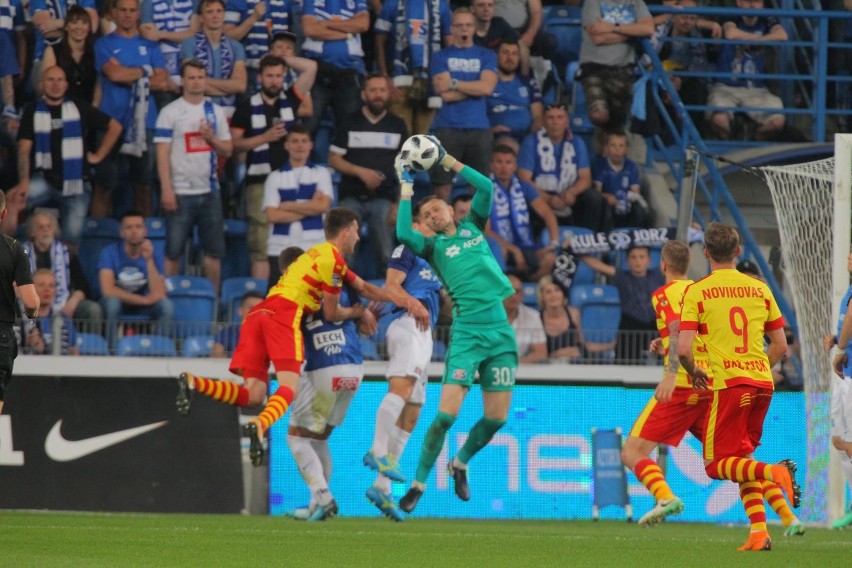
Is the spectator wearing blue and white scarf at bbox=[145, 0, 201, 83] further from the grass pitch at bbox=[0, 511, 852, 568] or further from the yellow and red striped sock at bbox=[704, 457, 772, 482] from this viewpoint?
the yellow and red striped sock at bbox=[704, 457, 772, 482]

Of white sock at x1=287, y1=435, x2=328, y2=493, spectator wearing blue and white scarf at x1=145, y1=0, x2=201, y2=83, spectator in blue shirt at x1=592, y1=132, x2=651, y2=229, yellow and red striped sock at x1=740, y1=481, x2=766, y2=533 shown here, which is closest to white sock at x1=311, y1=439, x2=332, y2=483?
white sock at x1=287, y1=435, x2=328, y2=493

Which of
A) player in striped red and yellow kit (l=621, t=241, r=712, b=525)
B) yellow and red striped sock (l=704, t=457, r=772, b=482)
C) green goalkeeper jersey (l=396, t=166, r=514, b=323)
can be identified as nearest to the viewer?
yellow and red striped sock (l=704, t=457, r=772, b=482)

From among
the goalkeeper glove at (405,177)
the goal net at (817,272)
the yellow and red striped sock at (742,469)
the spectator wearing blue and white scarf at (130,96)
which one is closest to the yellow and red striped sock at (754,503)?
the yellow and red striped sock at (742,469)

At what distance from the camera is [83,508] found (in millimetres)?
12250

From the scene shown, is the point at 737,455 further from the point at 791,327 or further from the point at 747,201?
the point at 747,201

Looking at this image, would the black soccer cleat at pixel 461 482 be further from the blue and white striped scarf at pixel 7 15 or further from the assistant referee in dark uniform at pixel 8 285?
the blue and white striped scarf at pixel 7 15

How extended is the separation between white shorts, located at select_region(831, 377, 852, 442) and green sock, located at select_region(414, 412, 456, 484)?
3.18 meters

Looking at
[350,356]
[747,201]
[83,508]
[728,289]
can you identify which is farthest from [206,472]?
[747,201]

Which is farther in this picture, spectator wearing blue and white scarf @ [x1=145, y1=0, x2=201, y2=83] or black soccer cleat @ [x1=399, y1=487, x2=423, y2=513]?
spectator wearing blue and white scarf @ [x1=145, y1=0, x2=201, y2=83]

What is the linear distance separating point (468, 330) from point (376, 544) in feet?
6.61

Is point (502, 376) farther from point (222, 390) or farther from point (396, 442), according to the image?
point (222, 390)

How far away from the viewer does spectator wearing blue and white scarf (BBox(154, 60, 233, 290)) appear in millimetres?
14617

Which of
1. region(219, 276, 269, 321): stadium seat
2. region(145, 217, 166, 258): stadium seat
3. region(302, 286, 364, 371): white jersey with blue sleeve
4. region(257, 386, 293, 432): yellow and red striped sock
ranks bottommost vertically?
region(257, 386, 293, 432): yellow and red striped sock

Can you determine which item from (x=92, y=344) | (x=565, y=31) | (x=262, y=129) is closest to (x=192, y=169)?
(x=262, y=129)
